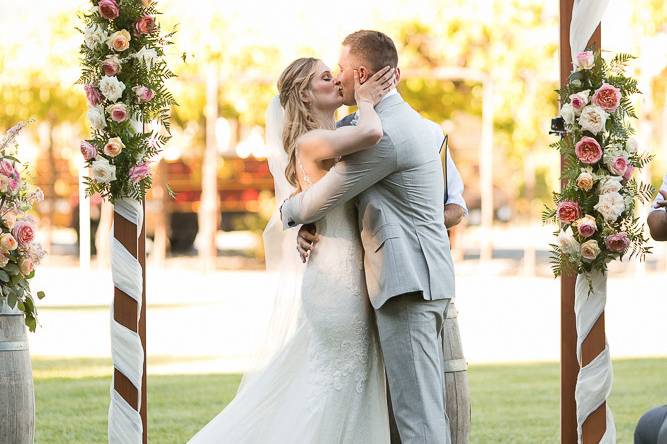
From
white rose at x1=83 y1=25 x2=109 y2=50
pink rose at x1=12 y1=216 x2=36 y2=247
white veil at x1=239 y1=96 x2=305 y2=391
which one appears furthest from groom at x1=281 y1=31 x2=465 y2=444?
pink rose at x1=12 y1=216 x2=36 y2=247

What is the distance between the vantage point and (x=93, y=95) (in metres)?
5.93

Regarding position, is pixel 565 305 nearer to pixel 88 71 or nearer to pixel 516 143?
pixel 88 71

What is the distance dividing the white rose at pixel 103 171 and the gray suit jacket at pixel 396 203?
118cm

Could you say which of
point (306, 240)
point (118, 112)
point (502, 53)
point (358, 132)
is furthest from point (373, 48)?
point (502, 53)

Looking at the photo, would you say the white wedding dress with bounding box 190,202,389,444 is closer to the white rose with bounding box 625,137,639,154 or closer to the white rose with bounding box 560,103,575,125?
the white rose with bounding box 560,103,575,125

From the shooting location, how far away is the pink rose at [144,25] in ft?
19.5

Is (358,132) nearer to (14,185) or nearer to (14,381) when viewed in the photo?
(14,185)

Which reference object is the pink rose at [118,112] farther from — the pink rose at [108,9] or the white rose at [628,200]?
the white rose at [628,200]

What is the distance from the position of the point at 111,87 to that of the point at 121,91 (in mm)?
54

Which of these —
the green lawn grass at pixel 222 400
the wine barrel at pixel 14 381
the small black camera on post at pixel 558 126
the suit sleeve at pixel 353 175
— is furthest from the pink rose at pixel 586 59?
the green lawn grass at pixel 222 400

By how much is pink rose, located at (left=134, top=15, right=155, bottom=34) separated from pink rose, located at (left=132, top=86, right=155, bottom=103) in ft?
0.96

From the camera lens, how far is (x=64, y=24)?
30359 mm

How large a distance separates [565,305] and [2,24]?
28.2 m

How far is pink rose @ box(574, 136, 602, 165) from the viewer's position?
18.4 ft
